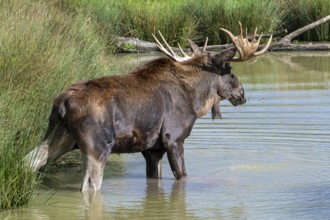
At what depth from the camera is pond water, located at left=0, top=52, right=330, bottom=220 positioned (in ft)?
33.7

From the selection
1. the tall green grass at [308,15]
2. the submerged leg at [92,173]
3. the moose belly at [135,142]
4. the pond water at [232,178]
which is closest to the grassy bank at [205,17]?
the tall green grass at [308,15]

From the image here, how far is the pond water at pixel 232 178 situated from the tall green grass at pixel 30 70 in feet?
1.45

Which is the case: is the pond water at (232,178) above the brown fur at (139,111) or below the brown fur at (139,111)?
below

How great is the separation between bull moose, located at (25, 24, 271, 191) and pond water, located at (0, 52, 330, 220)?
399mm

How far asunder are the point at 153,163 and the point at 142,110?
1055mm

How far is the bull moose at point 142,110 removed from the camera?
1058 cm

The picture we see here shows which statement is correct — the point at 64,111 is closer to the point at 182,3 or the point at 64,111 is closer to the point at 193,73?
the point at 193,73

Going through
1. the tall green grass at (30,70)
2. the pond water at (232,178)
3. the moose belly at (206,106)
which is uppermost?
the tall green grass at (30,70)

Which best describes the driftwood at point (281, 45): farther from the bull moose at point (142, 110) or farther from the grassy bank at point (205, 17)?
the bull moose at point (142, 110)

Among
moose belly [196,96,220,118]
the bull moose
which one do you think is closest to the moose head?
the bull moose

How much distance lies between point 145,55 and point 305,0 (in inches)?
235

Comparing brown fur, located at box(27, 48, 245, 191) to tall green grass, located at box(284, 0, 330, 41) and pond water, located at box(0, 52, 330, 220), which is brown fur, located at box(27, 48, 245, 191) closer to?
pond water, located at box(0, 52, 330, 220)

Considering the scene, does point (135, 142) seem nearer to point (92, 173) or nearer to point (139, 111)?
point (139, 111)

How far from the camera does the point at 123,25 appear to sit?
28.5m
